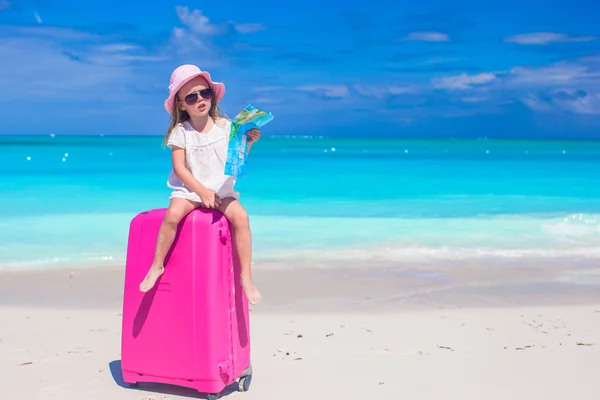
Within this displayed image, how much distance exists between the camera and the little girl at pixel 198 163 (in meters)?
3.39

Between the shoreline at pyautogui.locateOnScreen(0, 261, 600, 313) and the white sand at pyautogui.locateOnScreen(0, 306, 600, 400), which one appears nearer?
the white sand at pyautogui.locateOnScreen(0, 306, 600, 400)

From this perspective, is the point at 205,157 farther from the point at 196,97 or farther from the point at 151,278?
the point at 151,278

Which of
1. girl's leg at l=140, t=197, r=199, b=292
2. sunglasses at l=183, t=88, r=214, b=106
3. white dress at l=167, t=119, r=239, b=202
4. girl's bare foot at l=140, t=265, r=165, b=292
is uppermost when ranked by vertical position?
sunglasses at l=183, t=88, r=214, b=106

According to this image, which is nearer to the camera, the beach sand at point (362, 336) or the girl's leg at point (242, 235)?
the girl's leg at point (242, 235)

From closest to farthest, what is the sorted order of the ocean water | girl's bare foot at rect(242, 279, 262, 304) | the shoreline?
girl's bare foot at rect(242, 279, 262, 304)
the shoreline
the ocean water

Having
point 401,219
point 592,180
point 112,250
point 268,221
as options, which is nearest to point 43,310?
point 112,250

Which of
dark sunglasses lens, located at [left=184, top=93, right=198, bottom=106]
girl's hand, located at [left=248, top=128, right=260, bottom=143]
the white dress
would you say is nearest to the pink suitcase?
the white dress

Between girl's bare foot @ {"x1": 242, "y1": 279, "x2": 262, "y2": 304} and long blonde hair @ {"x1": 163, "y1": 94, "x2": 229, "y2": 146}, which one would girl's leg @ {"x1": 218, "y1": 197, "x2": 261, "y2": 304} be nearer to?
girl's bare foot @ {"x1": 242, "y1": 279, "x2": 262, "y2": 304}

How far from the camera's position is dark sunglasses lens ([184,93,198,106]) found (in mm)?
3486

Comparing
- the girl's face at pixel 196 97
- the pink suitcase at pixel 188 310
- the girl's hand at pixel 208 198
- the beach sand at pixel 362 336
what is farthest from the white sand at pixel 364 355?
the girl's face at pixel 196 97

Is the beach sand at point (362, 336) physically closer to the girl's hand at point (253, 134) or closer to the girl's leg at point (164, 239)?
the girl's leg at point (164, 239)

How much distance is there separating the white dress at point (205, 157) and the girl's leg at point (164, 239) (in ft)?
0.46

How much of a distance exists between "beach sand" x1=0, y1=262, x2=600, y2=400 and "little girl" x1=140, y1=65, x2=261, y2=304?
2.33 ft

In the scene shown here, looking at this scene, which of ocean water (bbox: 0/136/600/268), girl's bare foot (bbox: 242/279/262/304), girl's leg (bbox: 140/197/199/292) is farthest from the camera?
ocean water (bbox: 0/136/600/268)
